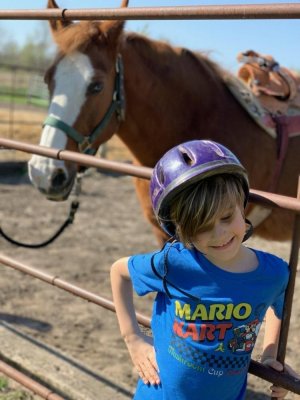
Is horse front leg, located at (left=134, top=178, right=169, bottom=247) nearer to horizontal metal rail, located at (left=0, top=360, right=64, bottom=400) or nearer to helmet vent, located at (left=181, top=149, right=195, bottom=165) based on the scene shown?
horizontal metal rail, located at (left=0, top=360, right=64, bottom=400)

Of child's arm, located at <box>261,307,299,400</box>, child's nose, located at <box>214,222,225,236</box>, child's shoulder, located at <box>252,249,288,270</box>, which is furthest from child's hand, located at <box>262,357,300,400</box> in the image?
child's nose, located at <box>214,222,225,236</box>

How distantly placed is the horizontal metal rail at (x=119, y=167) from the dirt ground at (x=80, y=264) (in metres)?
1.39

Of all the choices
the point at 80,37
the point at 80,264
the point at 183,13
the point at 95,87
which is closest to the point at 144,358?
the point at 183,13

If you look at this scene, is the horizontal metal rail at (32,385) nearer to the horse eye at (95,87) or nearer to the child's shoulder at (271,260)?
the child's shoulder at (271,260)

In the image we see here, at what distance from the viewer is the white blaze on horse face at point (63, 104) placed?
8.07ft

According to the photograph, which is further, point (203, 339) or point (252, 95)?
point (252, 95)

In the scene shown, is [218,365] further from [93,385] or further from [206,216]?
[93,385]

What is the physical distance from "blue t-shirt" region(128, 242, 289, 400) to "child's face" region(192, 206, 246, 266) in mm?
45

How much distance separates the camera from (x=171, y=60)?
2699 mm

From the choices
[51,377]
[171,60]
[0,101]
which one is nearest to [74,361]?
[51,377]

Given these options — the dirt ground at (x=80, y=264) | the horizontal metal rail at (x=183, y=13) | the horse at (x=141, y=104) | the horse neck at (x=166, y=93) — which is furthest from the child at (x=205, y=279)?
the dirt ground at (x=80, y=264)

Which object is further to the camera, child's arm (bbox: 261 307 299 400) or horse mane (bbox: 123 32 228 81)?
horse mane (bbox: 123 32 228 81)

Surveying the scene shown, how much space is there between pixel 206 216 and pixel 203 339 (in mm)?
300

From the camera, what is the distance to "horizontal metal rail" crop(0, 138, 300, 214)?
4.06 ft
